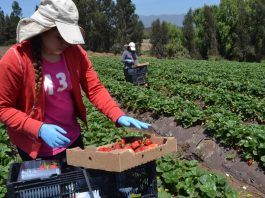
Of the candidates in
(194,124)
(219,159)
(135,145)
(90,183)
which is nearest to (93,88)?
(135,145)

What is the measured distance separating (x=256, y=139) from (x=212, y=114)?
209cm

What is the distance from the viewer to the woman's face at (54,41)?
2716 millimetres

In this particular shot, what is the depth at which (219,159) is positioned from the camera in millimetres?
6766

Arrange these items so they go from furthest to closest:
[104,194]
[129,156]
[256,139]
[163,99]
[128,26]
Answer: [128,26] → [163,99] → [256,139] → [104,194] → [129,156]

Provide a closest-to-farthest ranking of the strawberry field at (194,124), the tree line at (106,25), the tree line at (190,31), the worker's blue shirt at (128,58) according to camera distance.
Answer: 1. the strawberry field at (194,124)
2. the worker's blue shirt at (128,58)
3. the tree line at (190,31)
4. the tree line at (106,25)

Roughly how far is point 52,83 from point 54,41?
0.28 meters

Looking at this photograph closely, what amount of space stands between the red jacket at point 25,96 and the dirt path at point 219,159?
3314 mm

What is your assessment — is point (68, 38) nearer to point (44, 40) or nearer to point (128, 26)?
point (44, 40)

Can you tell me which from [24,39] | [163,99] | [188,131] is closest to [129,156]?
[24,39]

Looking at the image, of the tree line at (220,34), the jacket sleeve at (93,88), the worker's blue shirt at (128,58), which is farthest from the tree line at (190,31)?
the jacket sleeve at (93,88)

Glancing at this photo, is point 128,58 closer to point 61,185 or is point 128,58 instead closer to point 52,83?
point 52,83

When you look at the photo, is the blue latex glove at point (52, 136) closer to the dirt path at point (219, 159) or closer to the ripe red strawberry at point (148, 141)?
the ripe red strawberry at point (148, 141)

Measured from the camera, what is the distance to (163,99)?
34.3 feet

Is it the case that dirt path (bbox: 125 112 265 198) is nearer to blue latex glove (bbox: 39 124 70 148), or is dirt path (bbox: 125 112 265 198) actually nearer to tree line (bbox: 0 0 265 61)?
blue latex glove (bbox: 39 124 70 148)
